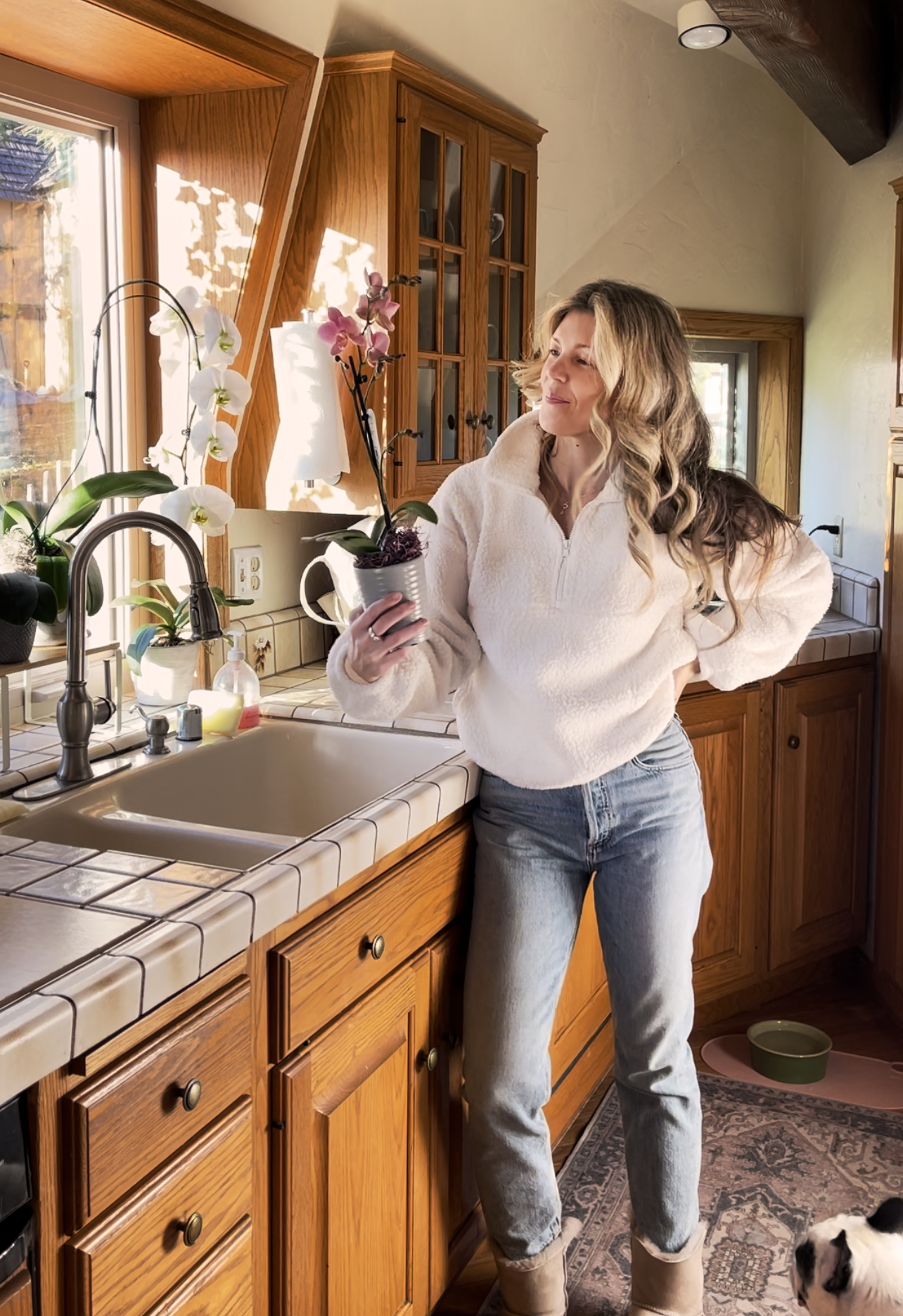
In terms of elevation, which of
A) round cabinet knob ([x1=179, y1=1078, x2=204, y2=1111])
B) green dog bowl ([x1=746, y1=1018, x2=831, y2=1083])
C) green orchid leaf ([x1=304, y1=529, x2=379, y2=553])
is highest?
green orchid leaf ([x1=304, y1=529, x2=379, y2=553])

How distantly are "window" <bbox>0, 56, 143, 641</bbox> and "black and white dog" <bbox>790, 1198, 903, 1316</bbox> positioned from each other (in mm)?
1586

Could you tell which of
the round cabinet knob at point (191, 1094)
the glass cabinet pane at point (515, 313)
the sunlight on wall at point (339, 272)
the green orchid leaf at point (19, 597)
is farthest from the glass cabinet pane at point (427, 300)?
the round cabinet knob at point (191, 1094)

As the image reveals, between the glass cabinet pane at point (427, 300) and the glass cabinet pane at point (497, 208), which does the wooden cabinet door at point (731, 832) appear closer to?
the glass cabinet pane at point (427, 300)

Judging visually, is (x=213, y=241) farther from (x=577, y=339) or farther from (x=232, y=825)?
(x=232, y=825)

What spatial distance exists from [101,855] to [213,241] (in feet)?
4.29

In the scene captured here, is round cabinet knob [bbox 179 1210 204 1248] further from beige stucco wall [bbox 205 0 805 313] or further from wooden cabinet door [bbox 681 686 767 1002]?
beige stucco wall [bbox 205 0 805 313]

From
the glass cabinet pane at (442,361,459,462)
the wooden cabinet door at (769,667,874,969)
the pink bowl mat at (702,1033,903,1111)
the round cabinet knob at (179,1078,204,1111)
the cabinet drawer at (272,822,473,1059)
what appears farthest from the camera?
the wooden cabinet door at (769,667,874,969)

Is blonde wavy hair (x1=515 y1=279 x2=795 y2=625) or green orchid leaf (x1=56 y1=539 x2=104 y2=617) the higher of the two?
blonde wavy hair (x1=515 y1=279 x2=795 y2=625)

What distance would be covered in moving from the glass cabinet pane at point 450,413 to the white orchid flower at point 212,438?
2.01 ft

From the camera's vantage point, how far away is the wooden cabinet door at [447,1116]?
196 cm

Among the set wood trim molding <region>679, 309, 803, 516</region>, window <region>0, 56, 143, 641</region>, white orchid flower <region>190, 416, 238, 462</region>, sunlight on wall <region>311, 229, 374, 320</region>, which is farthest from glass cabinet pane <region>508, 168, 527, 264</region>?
wood trim molding <region>679, 309, 803, 516</region>

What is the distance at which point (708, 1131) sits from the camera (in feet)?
8.99

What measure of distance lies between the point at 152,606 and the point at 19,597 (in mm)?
511

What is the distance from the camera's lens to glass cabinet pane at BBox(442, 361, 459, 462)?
8.95ft
